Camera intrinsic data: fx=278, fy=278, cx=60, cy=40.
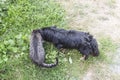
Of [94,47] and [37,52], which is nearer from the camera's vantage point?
[37,52]

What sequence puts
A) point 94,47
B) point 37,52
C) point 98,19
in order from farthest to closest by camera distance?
point 98,19
point 94,47
point 37,52

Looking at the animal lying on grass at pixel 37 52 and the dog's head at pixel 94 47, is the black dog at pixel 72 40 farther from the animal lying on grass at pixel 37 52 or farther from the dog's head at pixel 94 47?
the animal lying on grass at pixel 37 52

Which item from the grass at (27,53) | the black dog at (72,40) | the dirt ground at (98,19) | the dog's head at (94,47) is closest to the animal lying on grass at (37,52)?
the grass at (27,53)

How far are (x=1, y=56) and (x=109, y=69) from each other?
1.98 m

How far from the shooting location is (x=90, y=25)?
612 cm

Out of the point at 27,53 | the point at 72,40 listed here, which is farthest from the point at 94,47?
the point at 27,53

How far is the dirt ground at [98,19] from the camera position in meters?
5.19

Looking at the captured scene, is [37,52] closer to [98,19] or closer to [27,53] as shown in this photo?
[27,53]

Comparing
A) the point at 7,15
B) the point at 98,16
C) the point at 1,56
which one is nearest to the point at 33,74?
the point at 1,56

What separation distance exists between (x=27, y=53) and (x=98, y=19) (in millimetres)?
2025

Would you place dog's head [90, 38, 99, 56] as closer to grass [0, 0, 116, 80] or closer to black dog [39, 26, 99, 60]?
black dog [39, 26, 99, 60]

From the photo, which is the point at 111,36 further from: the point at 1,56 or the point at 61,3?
the point at 1,56

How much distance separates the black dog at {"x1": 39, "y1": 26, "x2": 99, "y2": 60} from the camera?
5.16 m

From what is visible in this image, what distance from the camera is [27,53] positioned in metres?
5.18
